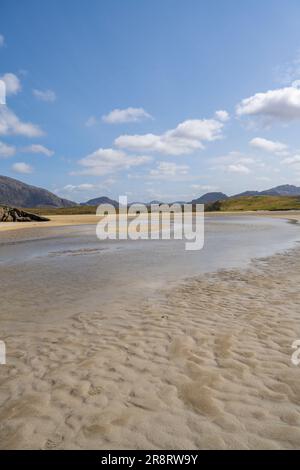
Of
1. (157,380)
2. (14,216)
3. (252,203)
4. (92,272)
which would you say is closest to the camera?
(157,380)

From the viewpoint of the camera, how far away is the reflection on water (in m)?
Result: 10.1

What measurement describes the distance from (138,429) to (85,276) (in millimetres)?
10024

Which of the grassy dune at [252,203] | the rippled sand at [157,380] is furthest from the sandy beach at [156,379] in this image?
the grassy dune at [252,203]

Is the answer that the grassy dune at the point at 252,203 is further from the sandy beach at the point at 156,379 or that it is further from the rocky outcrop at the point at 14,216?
the sandy beach at the point at 156,379

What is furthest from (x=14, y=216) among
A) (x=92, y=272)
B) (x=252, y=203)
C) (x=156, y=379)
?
Result: (x=252, y=203)

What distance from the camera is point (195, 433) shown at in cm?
420

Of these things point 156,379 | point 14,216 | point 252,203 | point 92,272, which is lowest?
point 156,379

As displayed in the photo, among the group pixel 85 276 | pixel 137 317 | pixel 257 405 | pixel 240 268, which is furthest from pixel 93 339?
pixel 240 268

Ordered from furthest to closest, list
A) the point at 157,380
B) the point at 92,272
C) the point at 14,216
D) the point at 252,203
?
the point at 252,203, the point at 14,216, the point at 92,272, the point at 157,380

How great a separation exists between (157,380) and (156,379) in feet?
0.14

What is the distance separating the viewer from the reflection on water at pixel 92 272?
10.1 m

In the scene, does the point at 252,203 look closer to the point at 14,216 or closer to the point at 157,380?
the point at 14,216

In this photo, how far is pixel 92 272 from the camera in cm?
1475

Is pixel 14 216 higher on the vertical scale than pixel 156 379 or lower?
higher
